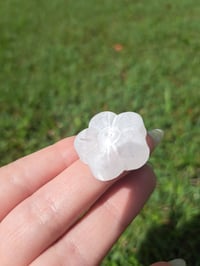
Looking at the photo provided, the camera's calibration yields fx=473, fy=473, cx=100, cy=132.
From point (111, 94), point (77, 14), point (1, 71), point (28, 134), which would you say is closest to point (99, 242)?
point (28, 134)

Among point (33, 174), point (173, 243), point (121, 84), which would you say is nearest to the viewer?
point (33, 174)

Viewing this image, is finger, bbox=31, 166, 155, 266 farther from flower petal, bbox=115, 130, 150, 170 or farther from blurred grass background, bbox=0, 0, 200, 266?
blurred grass background, bbox=0, 0, 200, 266

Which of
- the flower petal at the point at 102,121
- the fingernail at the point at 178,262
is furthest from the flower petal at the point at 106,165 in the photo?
the fingernail at the point at 178,262

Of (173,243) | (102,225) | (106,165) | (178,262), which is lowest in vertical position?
(173,243)

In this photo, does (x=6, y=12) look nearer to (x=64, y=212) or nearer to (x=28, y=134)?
(x=28, y=134)

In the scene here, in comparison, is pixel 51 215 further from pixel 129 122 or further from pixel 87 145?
pixel 129 122

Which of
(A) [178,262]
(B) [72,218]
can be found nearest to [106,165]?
(B) [72,218]

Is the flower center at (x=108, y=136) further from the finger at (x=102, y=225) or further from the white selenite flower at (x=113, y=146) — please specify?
the finger at (x=102, y=225)
